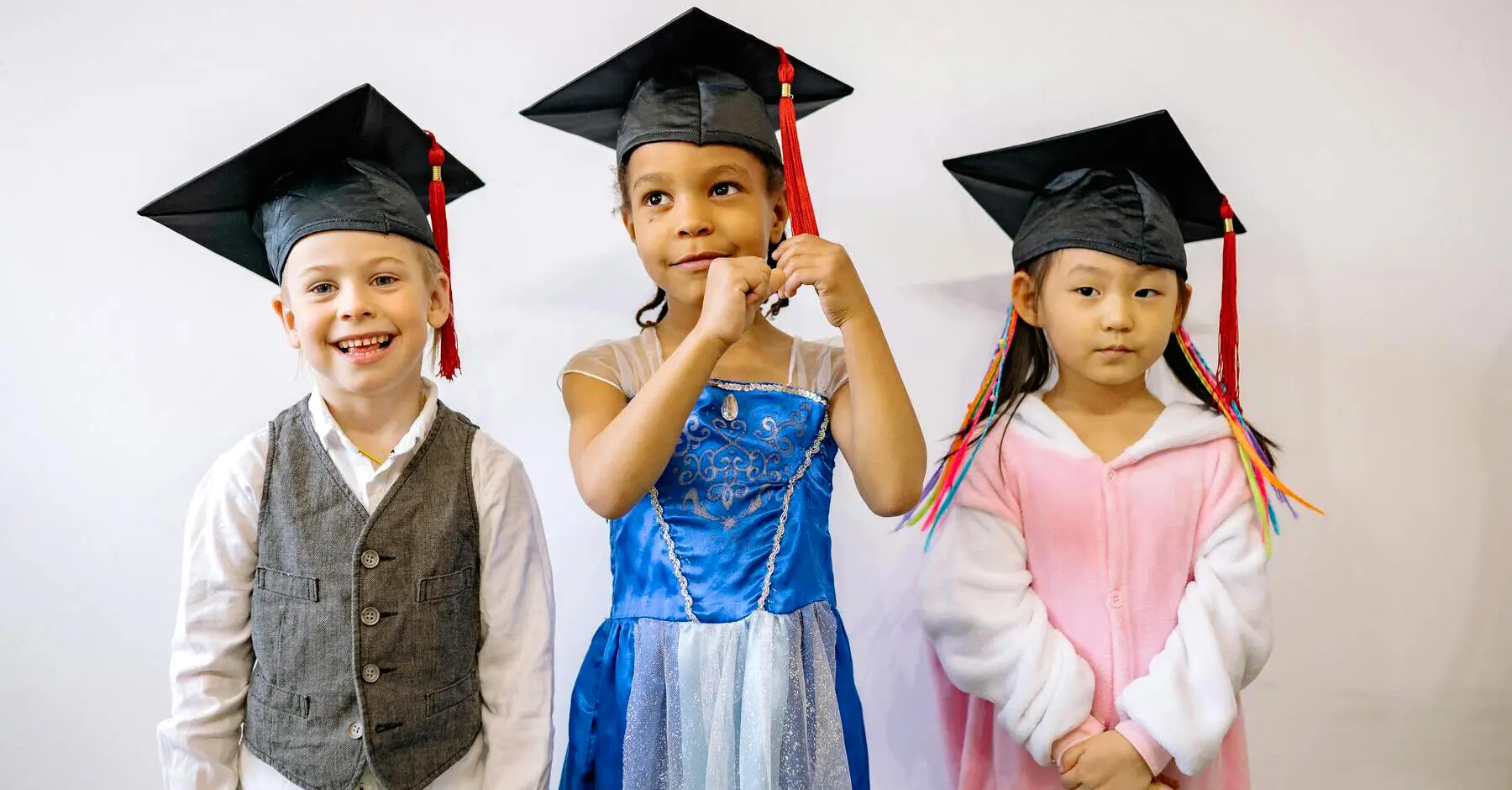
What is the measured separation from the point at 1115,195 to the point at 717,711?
91cm

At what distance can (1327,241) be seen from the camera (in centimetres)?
214

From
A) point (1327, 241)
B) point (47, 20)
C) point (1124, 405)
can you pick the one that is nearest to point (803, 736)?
point (1124, 405)

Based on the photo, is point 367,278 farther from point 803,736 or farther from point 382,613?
point 803,736

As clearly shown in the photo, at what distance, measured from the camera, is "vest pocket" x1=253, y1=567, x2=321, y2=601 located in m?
1.43

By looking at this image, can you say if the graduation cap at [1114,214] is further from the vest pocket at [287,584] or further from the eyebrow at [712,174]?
the vest pocket at [287,584]

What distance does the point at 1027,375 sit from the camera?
72.8 inches

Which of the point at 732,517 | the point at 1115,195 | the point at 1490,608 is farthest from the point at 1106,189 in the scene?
the point at 1490,608

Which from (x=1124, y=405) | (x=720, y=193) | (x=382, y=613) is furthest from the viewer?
(x=1124, y=405)

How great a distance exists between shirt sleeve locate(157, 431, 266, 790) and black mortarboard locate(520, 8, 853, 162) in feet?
2.09

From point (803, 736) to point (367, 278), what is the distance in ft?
2.66

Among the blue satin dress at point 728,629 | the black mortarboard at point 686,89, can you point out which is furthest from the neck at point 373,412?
the black mortarboard at point 686,89

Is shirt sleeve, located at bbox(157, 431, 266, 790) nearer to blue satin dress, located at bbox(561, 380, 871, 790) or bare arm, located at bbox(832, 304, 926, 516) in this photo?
blue satin dress, located at bbox(561, 380, 871, 790)

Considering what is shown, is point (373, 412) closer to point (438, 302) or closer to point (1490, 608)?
point (438, 302)

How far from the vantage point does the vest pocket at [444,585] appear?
1457mm
